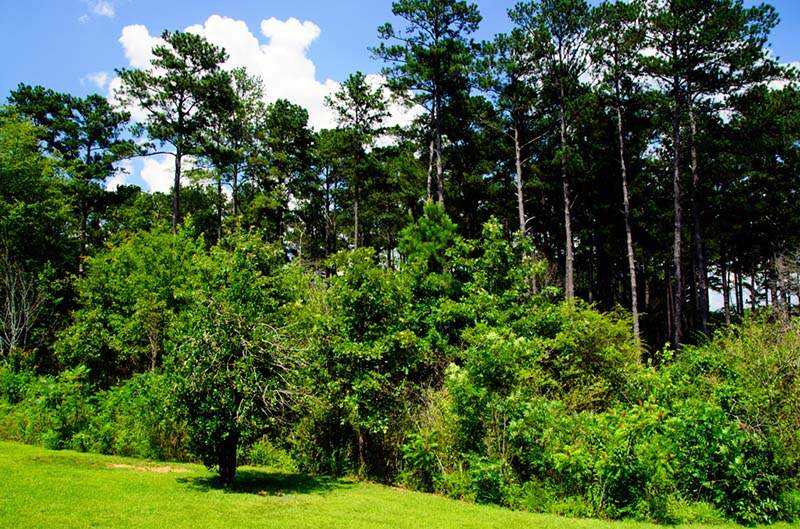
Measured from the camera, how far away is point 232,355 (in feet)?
36.6

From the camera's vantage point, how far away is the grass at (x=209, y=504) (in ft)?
29.1

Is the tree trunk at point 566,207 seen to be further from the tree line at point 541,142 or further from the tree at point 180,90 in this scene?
the tree at point 180,90

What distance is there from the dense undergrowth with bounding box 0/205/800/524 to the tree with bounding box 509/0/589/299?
960 cm

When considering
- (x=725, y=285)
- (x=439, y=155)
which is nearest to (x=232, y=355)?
(x=439, y=155)

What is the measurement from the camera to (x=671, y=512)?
1023 cm

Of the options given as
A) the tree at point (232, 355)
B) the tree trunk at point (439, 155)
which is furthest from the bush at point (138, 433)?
the tree trunk at point (439, 155)

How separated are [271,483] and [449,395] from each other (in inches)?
177

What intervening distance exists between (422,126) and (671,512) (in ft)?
76.0

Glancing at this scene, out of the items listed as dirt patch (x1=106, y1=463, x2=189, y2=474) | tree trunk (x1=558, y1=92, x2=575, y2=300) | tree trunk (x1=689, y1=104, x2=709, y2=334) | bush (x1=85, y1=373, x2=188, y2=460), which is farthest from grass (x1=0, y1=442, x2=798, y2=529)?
tree trunk (x1=689, y1=104, x2=709, y2=334)

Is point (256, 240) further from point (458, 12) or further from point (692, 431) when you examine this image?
point (458, 12)

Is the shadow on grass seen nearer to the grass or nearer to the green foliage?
the grass

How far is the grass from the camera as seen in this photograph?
888cm

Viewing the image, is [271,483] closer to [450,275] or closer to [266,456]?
[266,456]

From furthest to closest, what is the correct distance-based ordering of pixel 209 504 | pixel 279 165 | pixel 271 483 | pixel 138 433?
1. pixel 279 165
2. pixel 138 433
3. pixel 271 483
4. pixel 209 504
